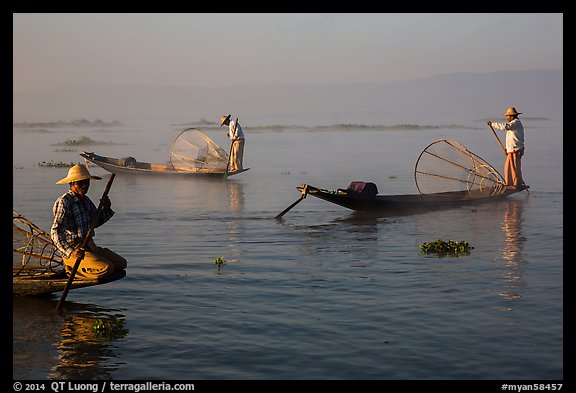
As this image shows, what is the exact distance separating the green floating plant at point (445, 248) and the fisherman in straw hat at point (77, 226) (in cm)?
665

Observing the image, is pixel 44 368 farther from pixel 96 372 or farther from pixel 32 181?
pixel 32 181

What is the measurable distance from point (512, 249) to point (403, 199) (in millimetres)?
5738

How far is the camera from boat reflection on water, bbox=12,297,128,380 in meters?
9.16

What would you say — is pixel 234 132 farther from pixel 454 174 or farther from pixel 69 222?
pixel 69 222

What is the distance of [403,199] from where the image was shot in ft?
70.4

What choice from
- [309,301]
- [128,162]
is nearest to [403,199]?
[309,301]

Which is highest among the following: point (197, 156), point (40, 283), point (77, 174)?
point (197, 156)

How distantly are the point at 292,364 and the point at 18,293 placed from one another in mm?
4787

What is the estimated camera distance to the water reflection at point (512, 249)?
12.7 metres

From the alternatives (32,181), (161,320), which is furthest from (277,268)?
(32,181)

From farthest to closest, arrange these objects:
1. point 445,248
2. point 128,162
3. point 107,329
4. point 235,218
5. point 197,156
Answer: point 128,162, point 197,156, point 235,218, point 445,248, point 107,329

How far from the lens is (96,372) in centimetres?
910

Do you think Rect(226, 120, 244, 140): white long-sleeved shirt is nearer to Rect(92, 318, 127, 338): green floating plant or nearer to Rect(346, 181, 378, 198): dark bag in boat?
Rect(346, 181, 378, 198): dark bag in boat

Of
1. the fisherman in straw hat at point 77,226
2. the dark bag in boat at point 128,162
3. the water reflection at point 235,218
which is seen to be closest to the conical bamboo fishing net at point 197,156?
the water reflection at point 235,218
